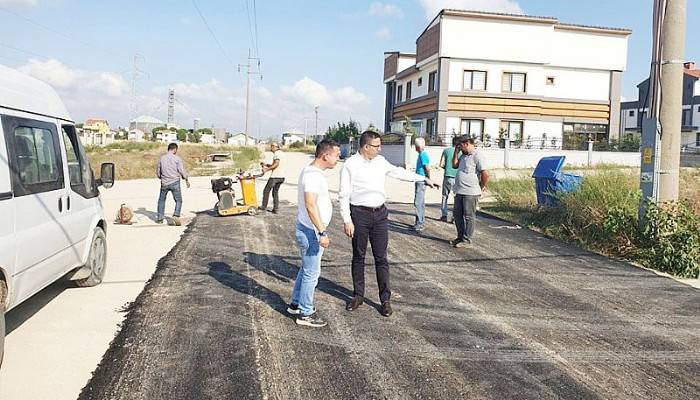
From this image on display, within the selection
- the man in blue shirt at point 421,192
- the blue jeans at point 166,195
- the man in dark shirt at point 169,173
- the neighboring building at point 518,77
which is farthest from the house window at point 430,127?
the man in dark shirt at point 169,173

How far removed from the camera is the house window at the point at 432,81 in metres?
37.1

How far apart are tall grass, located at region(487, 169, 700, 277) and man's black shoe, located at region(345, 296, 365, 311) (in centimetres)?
475

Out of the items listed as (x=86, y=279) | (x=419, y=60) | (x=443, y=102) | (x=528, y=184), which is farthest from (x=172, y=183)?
(x=419, y=60)

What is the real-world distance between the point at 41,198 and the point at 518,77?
34.3 metres

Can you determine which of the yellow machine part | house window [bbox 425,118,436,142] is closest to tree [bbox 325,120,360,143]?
house window [bbox 425,118,436,142]

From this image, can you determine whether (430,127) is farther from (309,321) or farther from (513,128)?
(309,321)

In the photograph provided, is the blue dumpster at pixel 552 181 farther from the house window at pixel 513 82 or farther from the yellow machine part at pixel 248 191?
the house window at pixel 513 82

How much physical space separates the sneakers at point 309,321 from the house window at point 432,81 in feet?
107

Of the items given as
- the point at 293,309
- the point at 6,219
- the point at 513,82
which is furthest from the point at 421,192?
the point at 513,82

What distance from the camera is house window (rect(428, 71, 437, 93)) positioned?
37075mm

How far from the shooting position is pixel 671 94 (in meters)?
9.20

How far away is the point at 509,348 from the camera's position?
5148 millimetres

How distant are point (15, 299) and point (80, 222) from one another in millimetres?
1858

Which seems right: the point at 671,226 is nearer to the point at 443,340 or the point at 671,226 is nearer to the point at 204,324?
the point at 443,340
